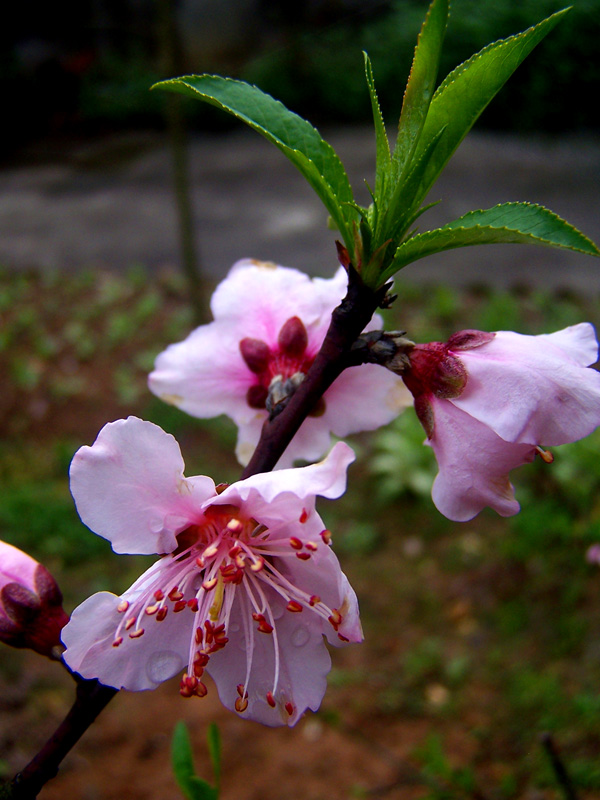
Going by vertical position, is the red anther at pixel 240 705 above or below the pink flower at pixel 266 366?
below

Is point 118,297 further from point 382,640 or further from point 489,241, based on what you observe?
point 489,241

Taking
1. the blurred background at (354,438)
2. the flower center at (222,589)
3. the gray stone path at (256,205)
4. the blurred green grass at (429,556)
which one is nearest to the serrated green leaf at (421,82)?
the flower center at (222,589)

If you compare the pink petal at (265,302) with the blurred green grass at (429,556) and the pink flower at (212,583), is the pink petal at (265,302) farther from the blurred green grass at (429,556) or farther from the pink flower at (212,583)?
the blurred green grass at (429,556)

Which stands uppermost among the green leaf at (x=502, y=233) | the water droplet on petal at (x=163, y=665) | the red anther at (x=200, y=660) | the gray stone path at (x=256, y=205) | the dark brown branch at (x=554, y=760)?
the green leaf at (x=502, y=233)

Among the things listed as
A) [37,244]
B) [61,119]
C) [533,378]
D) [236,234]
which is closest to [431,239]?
[533,378]

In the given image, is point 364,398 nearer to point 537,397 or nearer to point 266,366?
point 266,366

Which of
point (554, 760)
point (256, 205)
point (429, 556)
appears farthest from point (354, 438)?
point (256, 205)

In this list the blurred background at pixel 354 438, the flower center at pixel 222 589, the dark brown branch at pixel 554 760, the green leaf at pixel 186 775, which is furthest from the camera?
the blurred background at pixel 354 438
